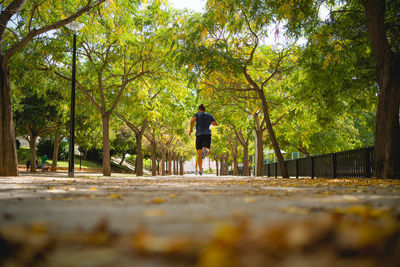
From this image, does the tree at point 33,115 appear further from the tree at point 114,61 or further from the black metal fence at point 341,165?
the black metal fence at point 341,165

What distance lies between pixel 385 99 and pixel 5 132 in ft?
39.7

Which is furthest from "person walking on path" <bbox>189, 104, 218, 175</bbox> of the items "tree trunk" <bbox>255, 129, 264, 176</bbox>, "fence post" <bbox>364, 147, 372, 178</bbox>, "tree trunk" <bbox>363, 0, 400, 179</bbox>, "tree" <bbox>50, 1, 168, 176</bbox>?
"tree trunk" <bbox>255, 129, 264, 176</bbox>

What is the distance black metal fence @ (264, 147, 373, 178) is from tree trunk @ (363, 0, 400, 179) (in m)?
2.27

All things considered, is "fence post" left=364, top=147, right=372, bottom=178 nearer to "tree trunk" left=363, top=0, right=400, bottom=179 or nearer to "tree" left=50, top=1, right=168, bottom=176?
"tree trunk" left=363, top=0, right=400, bottom=179

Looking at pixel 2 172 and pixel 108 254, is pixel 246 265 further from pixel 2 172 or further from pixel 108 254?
pixel 2 172

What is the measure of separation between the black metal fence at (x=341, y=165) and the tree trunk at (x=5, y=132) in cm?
1251

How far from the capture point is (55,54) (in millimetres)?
13906

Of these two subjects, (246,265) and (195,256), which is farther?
(195,256)

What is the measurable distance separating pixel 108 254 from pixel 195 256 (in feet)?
1.25

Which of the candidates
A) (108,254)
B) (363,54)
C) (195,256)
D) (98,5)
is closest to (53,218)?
(108,254)

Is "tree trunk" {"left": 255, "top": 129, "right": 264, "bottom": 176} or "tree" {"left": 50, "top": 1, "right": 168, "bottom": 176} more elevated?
"tree" {"left": 50, "top": 1, "right": 168, "bottom": 176}

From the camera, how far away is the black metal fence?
1152 cm

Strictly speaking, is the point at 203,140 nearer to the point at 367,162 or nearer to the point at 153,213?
the point at 367,162

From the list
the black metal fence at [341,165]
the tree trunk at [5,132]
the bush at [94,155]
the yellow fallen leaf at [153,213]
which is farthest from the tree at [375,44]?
the bush at [94,155]
